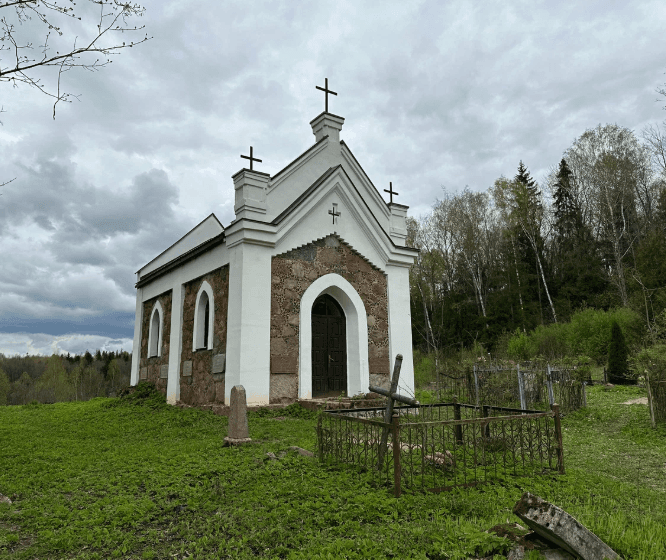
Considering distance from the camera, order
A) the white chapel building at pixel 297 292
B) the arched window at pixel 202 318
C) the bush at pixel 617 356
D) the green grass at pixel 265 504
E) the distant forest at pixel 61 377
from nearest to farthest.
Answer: the green grass at pixel 265 504
the white chapel building at pixel 297 292
the arched window at pixel 202 318
the bush at pixel 617 356
the distant forest at pixel 61 377

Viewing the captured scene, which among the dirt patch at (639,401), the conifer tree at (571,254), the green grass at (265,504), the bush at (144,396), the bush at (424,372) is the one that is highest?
the conifer tree at (571,254)

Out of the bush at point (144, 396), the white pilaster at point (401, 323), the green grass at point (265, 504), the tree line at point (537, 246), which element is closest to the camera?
the green grass at point (265, 504)

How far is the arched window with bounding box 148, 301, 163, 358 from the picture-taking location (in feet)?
52.5

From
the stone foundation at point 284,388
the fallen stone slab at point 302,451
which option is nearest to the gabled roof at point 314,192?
the stone foundation at point 284,388

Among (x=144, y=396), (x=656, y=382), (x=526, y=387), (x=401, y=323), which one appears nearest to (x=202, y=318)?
(x=144, y=396)

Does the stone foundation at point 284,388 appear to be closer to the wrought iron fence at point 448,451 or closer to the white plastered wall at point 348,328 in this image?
the white plastered wall at point 348,328

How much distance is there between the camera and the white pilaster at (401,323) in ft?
42.5

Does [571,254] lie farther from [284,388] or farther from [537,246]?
[284,388]

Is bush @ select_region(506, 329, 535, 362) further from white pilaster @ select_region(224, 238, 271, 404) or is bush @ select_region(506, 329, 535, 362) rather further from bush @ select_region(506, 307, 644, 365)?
white pilaster @ select_region(224, 238, 271, 404)

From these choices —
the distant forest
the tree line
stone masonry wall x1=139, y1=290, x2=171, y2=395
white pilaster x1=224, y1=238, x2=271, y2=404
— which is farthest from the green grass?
the distant forest

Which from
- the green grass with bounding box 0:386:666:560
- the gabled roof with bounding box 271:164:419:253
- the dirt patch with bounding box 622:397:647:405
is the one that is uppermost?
the gabled roof with bounding box 271:164:419:253

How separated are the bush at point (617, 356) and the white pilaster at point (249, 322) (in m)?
14.5

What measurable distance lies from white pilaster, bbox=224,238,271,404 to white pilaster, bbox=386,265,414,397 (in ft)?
12.2

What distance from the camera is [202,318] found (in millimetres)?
13000
